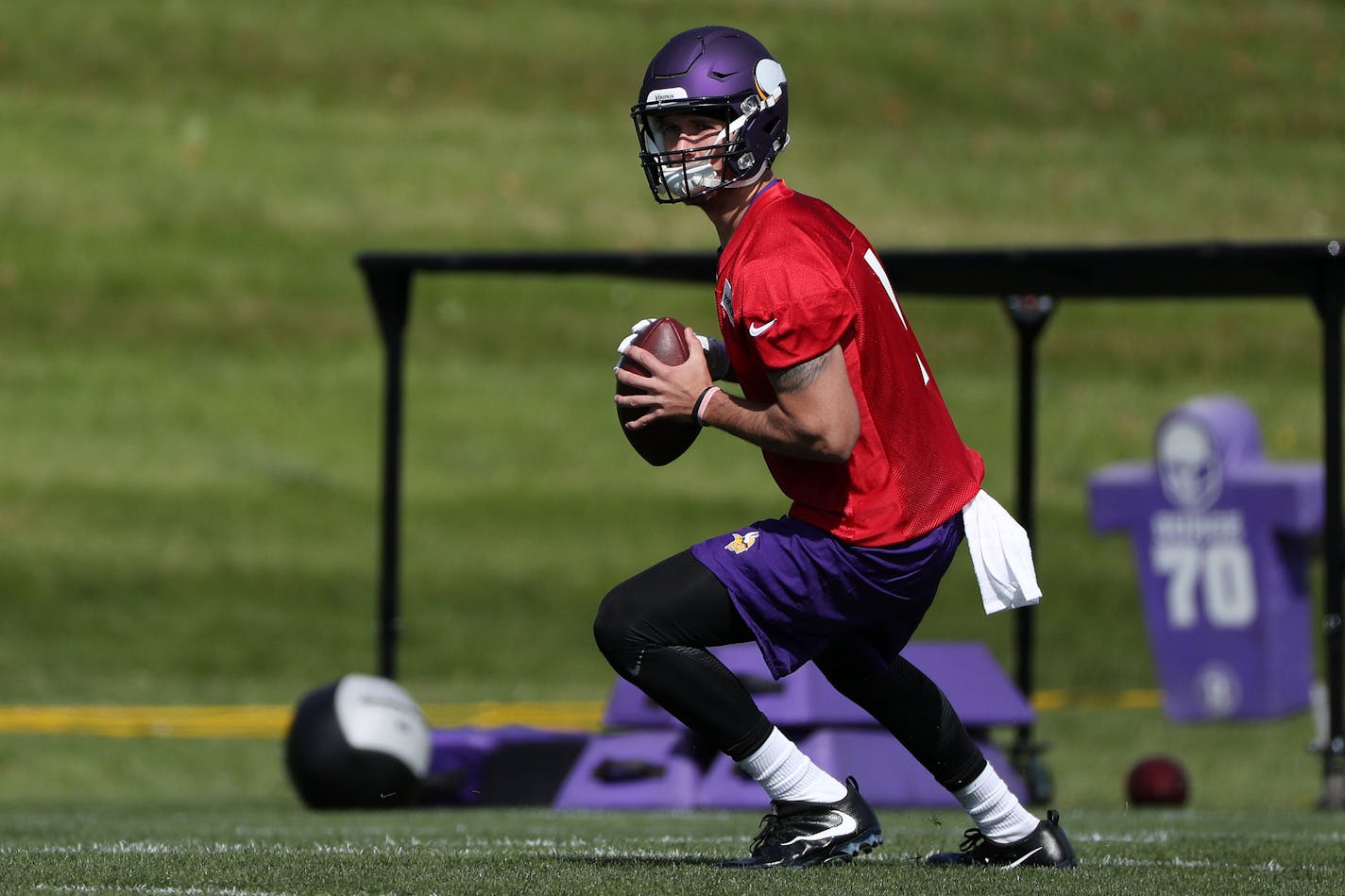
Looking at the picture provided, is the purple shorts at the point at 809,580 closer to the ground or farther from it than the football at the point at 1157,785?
farther from it


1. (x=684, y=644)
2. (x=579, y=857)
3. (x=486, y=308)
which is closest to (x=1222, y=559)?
(x=579, y=857)

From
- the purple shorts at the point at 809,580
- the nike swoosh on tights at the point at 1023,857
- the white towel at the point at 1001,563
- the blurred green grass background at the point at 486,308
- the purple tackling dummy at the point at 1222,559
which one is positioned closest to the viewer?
the purple shorts at the point at 809,580

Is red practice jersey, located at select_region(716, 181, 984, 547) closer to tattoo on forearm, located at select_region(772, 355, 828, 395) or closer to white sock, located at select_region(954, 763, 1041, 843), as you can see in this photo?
tattoo on forearm, located at select_region(772, 355, 828, 395)

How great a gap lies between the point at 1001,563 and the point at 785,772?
0.79 m

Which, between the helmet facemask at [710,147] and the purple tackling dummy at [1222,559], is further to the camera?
the purple tackling dummy at [1222,559]

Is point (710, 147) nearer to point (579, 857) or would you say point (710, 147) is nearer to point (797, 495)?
point (797, 495)

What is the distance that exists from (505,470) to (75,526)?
4.88 metres

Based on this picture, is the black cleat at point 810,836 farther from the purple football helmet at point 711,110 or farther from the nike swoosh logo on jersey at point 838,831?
the purple football helmet at point 711,110

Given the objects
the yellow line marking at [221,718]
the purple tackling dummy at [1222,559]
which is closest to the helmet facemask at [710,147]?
the yellow line marking at [221,718]

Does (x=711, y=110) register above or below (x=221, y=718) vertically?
above

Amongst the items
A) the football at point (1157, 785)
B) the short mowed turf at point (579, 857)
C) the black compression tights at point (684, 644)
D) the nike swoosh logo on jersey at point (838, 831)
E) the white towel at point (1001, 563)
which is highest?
the white towel at point (1001, 563)

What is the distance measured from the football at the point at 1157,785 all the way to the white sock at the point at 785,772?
5.67 m

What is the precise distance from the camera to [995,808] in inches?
225

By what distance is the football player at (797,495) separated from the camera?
207 inches
